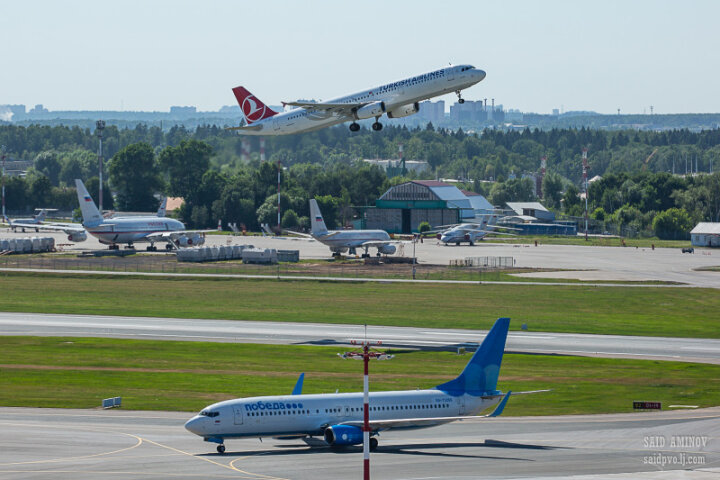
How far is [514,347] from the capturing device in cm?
8769

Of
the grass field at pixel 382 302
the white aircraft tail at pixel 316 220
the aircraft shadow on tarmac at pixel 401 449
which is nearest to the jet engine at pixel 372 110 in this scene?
the grass field at pixel 382 302

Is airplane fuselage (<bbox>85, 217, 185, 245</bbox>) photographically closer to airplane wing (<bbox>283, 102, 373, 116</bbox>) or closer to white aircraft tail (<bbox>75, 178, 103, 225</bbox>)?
white aircraft tail (<bbox>75, 178, 103, 225</bbox>)

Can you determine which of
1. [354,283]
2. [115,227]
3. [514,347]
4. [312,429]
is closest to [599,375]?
[514,347]

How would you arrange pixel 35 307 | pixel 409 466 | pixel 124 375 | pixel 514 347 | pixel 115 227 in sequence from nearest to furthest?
pixel 409 466 → pixel 124 375 → pixel 514 347 → pixel 35 307 → pixel 115 227

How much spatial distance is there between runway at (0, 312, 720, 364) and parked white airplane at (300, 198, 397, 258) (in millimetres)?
68255

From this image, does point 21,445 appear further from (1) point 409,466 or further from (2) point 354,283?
(2) point 354,283

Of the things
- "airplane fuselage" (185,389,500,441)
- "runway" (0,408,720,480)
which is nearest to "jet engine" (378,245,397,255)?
"runway" (0,408,720,480)

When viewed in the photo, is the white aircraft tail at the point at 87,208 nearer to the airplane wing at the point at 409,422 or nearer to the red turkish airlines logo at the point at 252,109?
the red turkish airlines logo at the point at 252,109

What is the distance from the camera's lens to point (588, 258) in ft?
566

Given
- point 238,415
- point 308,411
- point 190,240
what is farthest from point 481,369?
point 190,240

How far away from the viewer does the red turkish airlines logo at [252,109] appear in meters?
101

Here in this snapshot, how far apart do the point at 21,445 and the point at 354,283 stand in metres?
85.5

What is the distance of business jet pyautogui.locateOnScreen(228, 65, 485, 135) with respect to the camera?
298 ft

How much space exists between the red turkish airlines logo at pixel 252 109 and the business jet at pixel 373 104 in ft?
2.39
